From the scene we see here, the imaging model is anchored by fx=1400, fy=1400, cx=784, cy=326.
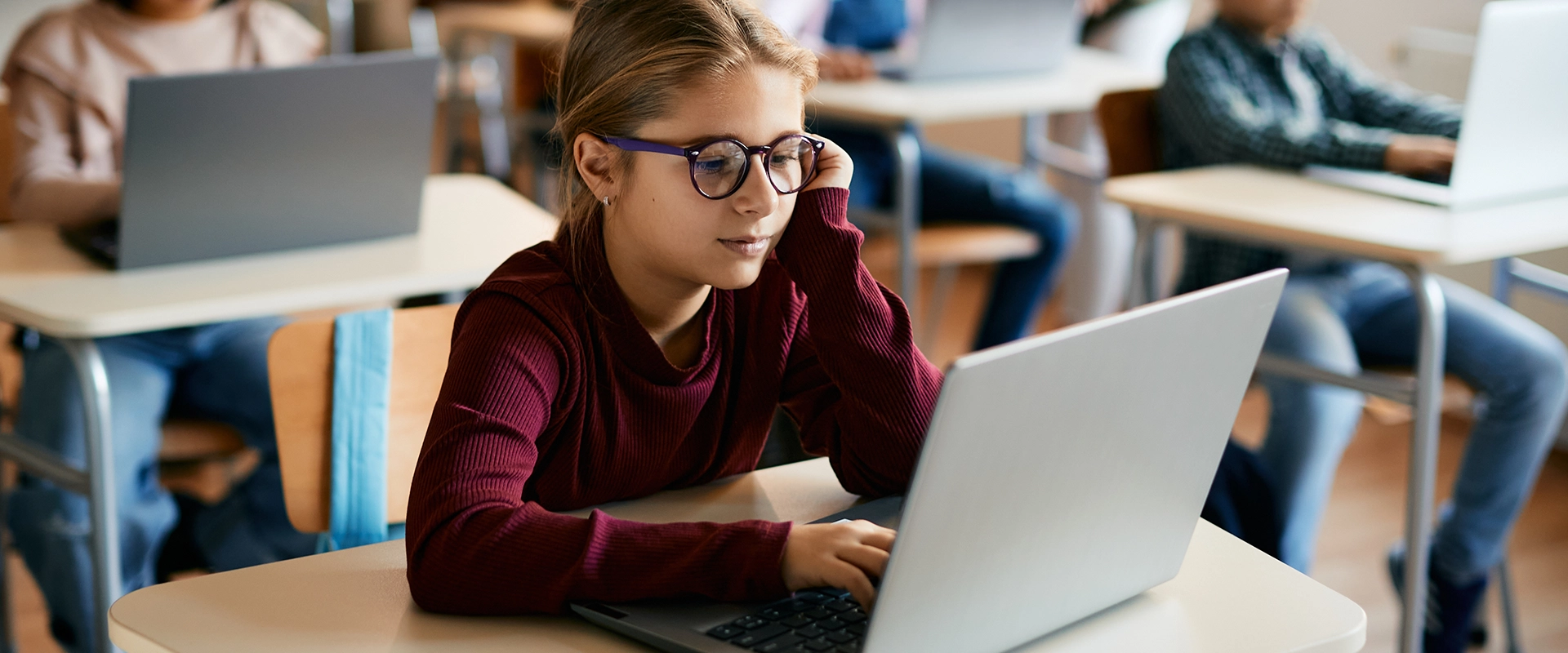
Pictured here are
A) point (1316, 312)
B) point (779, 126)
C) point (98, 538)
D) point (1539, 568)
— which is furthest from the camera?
point (1539, 568)

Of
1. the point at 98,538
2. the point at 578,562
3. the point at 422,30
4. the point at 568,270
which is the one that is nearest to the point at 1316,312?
the point at 568,270

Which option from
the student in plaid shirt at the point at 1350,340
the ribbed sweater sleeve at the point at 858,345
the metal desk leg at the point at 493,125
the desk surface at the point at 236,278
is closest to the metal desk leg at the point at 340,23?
the metal desk leg at the point at 493,125

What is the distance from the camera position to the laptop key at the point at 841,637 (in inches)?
31.2

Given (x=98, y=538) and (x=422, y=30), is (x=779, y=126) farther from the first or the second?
(x=422, y=30)

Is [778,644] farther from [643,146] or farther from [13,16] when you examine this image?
[13,16]

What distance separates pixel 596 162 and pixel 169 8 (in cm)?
129

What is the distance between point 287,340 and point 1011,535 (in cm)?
70

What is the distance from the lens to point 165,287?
1555mm

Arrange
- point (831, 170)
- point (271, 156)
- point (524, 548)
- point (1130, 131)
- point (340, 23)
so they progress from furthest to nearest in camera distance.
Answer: point (340, 23) < point (1130, 131) < point (271, 156) < point (831, 170) < point (524, 548)

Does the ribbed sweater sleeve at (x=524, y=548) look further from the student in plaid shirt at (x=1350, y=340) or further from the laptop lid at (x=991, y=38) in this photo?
the laptop lid at (x=991, y=38)

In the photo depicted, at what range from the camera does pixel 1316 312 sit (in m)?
1.97

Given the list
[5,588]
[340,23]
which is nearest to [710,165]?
[5,588]

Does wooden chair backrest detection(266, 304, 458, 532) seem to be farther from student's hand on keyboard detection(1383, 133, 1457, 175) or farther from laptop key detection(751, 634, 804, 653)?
student's hand on keyboard detection(1383, 133, 1457, 175)

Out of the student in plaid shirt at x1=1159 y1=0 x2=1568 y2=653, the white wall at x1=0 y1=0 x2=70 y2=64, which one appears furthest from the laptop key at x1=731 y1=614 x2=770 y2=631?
the white wall at x1=0 y1=0 x2=70 y2=64
